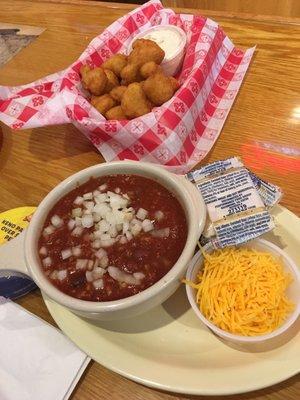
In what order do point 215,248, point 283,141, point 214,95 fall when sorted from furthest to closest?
point 214,95, point 283,141, point 215,248

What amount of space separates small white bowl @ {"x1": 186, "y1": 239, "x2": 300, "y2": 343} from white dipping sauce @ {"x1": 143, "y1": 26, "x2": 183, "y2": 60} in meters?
0.84

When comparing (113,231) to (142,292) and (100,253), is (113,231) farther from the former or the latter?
(142,292)

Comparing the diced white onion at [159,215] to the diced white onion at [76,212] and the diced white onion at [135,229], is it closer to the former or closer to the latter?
the diced white onion at [135,229]

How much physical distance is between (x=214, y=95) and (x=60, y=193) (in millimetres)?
712

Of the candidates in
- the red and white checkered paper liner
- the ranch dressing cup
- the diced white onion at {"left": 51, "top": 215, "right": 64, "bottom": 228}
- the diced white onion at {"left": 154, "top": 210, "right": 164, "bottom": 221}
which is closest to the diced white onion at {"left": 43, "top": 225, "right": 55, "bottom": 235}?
the diced white onion at {"left": 51, "top": 215, "right": 64, "bottom": 228}

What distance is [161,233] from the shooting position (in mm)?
804

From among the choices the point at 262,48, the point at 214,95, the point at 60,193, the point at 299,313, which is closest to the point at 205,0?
the point at 262,48

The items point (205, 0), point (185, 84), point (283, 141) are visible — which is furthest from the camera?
point (205, 0)

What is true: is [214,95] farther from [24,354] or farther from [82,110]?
[24,354]

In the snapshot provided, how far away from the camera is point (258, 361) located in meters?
0.70

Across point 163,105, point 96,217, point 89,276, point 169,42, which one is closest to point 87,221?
point 96,217

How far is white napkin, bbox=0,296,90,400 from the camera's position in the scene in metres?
0.75

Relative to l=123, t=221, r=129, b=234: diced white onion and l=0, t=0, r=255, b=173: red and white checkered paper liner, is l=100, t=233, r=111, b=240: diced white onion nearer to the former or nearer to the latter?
l=123, t=221, r=129, b=234: diced white onion

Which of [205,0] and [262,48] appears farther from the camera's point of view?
[205,0]
